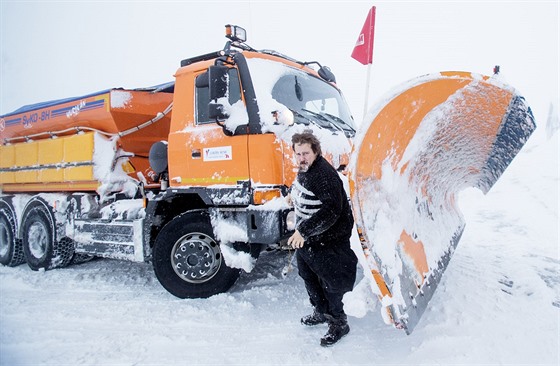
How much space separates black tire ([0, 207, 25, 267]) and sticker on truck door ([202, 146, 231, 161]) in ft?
14.3

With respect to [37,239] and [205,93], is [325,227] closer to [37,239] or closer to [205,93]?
[205,93]

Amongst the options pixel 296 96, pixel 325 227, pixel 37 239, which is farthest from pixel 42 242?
pixel 325 227

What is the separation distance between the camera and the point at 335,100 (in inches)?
184

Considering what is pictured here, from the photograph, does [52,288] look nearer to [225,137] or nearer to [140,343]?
[140,343]

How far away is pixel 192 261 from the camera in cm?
380

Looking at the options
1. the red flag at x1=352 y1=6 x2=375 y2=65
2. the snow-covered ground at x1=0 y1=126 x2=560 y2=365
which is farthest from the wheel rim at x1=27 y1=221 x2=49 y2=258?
the red flag at x1=352 y1=6 x2=375 y2=65

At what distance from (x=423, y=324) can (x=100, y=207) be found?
4.04 metres

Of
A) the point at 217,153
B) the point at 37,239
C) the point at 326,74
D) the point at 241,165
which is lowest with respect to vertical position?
the point at 37,239

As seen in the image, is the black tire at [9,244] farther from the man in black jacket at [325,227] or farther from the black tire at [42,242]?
the man in black jacket at [325,227]

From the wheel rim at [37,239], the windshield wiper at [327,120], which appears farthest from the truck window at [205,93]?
the wheel rim at [37,239]

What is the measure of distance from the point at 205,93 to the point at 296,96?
0.95 m

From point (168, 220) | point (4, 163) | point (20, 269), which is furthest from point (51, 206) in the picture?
point (168, 220)

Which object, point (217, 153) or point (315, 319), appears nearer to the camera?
point (315, 319)

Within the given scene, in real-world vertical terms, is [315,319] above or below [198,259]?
below
